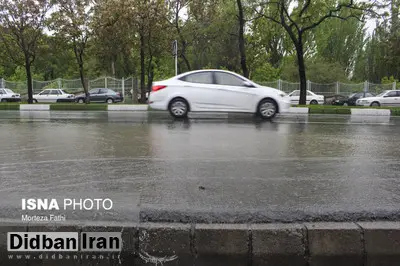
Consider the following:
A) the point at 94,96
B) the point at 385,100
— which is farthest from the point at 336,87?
the point at 94,96

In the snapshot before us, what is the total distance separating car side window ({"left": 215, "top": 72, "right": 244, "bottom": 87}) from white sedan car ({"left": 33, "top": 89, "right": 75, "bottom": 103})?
76.4 feet

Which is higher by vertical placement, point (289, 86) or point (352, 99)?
point (289, 86)

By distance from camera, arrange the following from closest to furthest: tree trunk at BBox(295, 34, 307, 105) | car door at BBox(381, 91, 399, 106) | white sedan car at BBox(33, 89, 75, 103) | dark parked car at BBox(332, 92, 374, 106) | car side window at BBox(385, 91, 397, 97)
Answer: tree trunk at BBox(295, 34, 307, 105), car door at BBox(381, 91, 399, 106), car side window at BBox(385, 91, 397, 97), dark parked car at BBox(332, 92, 374, 106), white sedan car at BBox(33, 89, 75, 103)

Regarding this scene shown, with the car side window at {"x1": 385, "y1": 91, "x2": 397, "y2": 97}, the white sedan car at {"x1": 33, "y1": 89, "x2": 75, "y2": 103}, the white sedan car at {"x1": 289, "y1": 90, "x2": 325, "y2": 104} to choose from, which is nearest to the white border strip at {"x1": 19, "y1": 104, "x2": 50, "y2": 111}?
the white sedan car at {"x1": 33, "y1": 89, "x2": 75, "y2": 103}

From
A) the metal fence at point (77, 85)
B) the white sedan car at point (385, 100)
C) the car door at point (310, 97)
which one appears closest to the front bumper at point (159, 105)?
the metal fence at point (77, 85)

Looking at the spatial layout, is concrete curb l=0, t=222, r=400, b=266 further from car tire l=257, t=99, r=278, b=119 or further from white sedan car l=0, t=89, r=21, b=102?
white sedan car l=0, t=89, r=21, b=102

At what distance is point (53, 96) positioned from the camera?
1217 inches

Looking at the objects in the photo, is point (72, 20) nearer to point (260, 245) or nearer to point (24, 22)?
point (24, 22)

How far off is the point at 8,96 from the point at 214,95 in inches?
1038

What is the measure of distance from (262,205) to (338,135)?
510 centimetres

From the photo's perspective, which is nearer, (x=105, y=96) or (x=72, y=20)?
(x=72, y=20)

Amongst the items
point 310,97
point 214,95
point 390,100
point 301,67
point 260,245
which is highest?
point 301,67

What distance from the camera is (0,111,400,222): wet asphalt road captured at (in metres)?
3.23

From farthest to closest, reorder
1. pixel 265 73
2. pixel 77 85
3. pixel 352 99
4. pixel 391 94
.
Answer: pixel 265 73 → pixel 77 85 → pixel 352 99 → pixel 391 94
